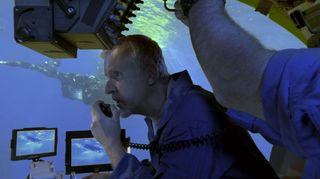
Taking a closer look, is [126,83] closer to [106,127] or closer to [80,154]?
[106,127]

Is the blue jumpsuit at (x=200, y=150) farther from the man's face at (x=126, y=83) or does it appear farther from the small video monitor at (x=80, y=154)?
the small video monitor at (x=80, y=154)

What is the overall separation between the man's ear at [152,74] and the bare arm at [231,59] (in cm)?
95

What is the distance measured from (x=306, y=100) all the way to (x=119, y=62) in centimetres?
123

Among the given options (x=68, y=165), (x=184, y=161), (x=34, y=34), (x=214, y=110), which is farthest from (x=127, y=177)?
(x=68, y=165)

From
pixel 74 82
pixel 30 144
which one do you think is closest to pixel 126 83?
pixel 30 144

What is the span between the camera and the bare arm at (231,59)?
0.60 meters

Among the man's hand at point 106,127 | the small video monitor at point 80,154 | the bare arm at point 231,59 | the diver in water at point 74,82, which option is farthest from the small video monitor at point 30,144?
the diver in water at point 74,82

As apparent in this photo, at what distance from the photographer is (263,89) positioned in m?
0.58

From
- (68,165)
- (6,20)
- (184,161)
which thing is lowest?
(6,20)

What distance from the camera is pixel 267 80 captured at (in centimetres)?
57

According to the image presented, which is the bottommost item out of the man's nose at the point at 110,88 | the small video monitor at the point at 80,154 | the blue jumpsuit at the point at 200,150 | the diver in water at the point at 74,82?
the diver in water at the point at 74,82

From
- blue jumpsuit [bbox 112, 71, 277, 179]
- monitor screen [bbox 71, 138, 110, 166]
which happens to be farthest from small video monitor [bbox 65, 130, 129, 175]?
blue jumpsuit [bbox 112, 71, 277, 179]

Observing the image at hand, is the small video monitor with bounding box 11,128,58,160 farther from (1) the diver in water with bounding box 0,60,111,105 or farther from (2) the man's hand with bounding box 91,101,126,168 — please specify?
(1) the diver in water with bounding box 0,60,111,105

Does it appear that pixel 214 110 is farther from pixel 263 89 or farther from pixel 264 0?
pixel 263 89
